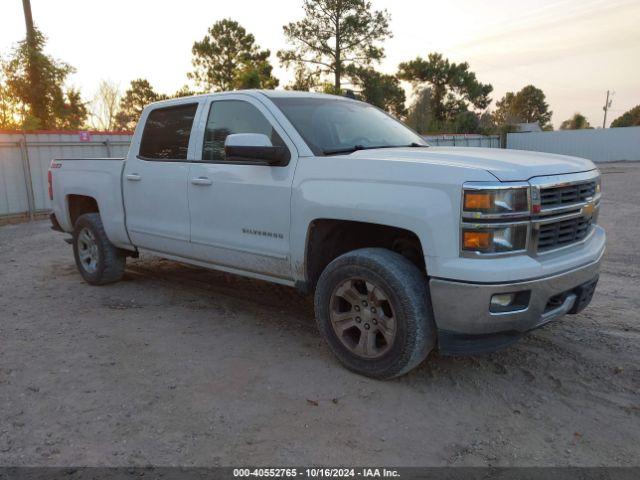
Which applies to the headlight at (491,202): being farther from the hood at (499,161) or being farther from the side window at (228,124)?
the side window at (228,124)

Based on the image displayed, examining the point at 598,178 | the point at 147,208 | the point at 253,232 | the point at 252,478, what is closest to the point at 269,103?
the point at 253,232

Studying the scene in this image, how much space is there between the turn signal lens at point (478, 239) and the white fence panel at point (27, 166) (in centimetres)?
1143

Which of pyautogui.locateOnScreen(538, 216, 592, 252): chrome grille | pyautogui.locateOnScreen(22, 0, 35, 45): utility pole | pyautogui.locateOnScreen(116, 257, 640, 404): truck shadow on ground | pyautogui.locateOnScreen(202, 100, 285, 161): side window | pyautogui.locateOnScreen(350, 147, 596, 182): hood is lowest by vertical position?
pyautogui.locateOnScreen(116, 257, 640, 404): truck shadow on ground

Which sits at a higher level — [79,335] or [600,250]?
[600,250]

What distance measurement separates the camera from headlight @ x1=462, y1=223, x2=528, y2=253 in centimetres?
301

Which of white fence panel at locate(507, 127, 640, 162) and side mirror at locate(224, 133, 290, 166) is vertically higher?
side mirror at locate(224, 133, 290, 166)

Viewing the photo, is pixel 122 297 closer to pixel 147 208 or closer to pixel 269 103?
pixel 147 208

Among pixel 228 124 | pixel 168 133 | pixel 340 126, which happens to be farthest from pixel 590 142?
pixel 228 124

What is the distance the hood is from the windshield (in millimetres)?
289

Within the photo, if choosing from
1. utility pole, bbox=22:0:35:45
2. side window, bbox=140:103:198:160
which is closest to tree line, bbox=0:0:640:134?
utility pole, bbox=22:0:35:45

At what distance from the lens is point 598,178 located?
382 centimetres

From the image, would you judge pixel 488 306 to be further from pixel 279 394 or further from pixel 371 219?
pixel 279 394

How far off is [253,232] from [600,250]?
250 cm

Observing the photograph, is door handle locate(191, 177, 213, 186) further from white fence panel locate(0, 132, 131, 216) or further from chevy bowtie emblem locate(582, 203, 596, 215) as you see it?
white fence panel locate(0, 132, 131, 216)
